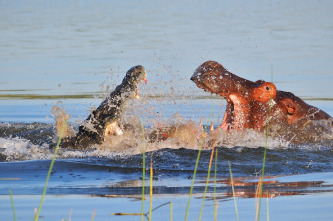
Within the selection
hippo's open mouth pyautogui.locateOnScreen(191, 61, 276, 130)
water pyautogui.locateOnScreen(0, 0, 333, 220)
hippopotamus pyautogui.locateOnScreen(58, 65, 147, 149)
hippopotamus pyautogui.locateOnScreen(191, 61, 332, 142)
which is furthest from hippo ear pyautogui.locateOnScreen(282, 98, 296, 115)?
hippopotamus pyautogui.locateOnScreen(58, 65, 147, 149)

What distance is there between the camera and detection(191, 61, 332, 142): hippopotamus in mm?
7008

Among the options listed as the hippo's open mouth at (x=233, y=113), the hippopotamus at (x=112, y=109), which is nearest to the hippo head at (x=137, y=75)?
the hippopotamus at (x=112, y=109)

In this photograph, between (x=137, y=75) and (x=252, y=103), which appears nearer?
(x=137, y=75)

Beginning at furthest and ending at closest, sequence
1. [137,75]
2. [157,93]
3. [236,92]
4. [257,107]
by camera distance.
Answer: [157,93] < [257,107] < [236,92] < [137,75]

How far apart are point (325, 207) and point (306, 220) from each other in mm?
386

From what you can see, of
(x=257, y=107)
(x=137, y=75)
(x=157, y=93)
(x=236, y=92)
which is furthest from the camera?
(x=157, y=93)

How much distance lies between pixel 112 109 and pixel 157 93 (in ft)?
14.2

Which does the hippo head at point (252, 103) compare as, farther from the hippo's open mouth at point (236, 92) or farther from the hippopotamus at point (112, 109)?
the hippopotamus at point (112, 109)

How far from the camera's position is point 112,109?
258 inches

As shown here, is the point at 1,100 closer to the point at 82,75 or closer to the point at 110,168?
A: the point at 82,75

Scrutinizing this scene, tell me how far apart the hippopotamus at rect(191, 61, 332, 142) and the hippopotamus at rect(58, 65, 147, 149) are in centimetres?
64

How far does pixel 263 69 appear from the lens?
14.2 metres

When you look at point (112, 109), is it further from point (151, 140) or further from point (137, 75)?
point (151, 140)

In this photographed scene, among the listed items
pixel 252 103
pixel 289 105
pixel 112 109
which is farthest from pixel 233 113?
pixel 112 109
